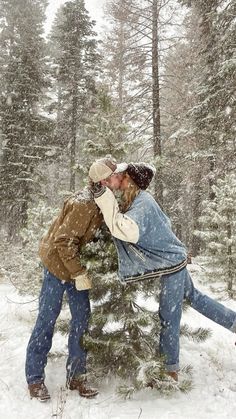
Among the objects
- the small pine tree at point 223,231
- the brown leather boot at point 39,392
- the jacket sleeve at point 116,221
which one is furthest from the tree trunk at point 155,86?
the brown leather boot at point 39,392

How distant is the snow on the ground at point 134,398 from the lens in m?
3.93

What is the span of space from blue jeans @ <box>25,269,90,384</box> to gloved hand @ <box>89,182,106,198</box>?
1.01 m

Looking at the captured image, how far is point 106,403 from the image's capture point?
4.25 m

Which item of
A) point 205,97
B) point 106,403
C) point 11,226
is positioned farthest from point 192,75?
point 106,403

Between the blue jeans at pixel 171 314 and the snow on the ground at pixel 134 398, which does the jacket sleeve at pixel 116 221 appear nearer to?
the blue jeans at pixel 171 314

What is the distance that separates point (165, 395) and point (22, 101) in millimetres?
19448

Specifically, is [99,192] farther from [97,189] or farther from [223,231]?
[223,231]

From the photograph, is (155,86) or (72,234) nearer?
(72,234)

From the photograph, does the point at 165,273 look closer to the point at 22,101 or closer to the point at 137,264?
the point at 137,264

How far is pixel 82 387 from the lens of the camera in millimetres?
4418

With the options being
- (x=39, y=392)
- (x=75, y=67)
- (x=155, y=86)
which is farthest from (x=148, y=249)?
(x=75, y=67)

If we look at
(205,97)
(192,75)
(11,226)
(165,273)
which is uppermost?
(192,75)

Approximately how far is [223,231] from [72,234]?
9.13 meters

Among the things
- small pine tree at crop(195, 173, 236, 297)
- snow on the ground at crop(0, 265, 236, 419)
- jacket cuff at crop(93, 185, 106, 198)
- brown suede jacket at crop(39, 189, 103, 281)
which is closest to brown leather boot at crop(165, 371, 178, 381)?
snow on the ground at crop(0, 265, 236, 419)
